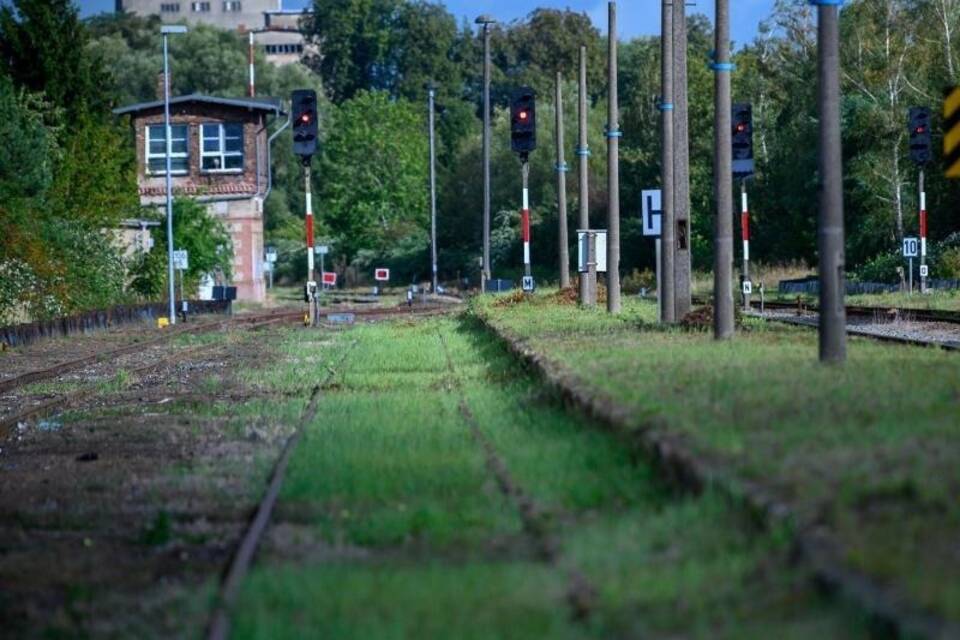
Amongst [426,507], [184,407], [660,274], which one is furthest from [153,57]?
[426,507]

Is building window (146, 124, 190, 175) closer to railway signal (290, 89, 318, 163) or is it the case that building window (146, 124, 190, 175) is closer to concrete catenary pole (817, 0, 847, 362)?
railway signal (290, 89, 318, 163)

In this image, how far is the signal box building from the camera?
78.0m

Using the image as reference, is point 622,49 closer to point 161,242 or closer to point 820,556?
point 161,242

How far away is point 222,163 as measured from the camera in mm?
78625

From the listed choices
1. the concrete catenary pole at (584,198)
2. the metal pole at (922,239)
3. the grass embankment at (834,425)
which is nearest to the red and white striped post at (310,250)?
the concrete catenary pole at (584,198)

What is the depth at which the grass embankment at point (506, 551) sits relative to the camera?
25.7ft


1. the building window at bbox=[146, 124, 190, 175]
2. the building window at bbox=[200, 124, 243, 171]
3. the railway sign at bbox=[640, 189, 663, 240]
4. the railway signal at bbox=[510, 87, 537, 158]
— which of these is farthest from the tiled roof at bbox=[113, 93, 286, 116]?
the railway sign at bbox=[640, 189, 663, 240]

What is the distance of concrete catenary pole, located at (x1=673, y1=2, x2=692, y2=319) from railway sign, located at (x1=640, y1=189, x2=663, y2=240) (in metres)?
0.70

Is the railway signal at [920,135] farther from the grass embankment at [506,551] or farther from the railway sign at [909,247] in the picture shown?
the grass embankment at [506,551]

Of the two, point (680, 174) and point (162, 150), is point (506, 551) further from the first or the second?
point (162, 150)

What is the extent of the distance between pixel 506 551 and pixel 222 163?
7023 centimetres

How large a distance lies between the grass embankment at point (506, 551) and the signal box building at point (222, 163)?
62.0 metres

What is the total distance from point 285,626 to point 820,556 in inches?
98.3

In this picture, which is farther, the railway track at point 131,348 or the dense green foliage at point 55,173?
the dense green foliage at point 55,173
